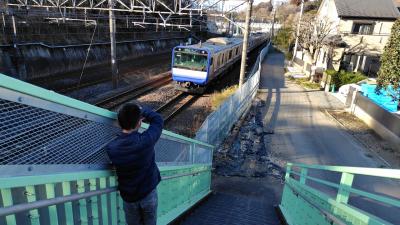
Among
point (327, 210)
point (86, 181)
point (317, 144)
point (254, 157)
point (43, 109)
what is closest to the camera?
point (43, 109)

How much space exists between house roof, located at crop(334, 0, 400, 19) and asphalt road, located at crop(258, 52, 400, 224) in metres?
11.6

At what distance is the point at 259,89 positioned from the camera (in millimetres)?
22719

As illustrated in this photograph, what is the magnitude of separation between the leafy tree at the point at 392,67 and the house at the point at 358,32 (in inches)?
499

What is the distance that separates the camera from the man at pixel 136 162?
2557 mm

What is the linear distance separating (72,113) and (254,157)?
9.89m

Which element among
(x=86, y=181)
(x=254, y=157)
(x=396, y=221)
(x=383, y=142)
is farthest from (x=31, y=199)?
(x=383, y=142)

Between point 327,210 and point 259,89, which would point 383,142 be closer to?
point 259,89

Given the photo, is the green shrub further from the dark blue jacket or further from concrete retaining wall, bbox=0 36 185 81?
the dark blue jacket

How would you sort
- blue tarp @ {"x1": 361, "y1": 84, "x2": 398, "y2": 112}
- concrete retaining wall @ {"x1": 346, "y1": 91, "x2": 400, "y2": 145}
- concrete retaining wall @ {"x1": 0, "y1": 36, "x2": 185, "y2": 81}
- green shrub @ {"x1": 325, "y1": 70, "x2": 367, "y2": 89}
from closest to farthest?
concrete retaining wall @ {"x1": 346, "y1": 91, "x2": 400, "y2": 145}
blue tarp @ {"x1": 361, "y1": 84, "x2": 398, "y2": 112}
concrete retaining wall @ {"x1": 0, "y1": 36, "x2": 185, "y2": 81}
green shrub @ {"x1": 325, "y1": 70, "x2": 367, "y2": 89}

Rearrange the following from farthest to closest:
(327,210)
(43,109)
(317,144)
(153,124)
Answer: (317,144)
(327,210)
(153,124)
(43,109)

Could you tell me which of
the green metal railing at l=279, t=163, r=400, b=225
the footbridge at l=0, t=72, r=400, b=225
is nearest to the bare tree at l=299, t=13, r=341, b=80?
the green metal railing at l=279, t=163, r=400, b=225

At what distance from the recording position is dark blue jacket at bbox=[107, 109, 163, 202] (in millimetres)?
2555

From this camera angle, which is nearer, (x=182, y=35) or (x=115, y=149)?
(x=115, y=149)

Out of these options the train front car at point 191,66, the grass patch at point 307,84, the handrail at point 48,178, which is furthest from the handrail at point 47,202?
the grass patch at point 307,84
